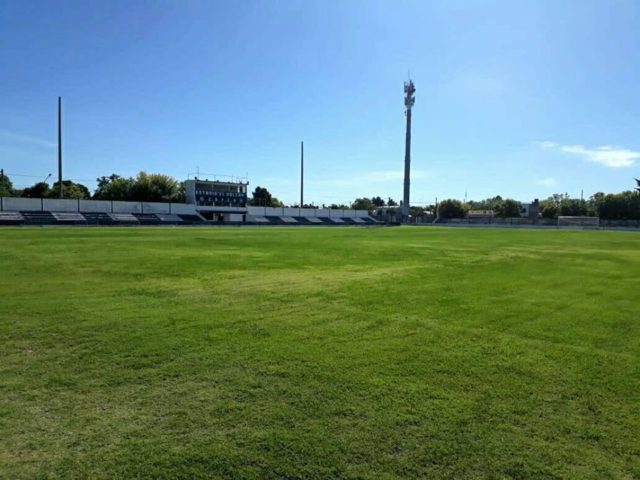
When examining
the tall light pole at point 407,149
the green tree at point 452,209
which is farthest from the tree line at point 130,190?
the green tree at point 452,209

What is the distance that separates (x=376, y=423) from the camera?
3564 millimetres

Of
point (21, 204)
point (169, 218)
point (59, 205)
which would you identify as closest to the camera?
point (21, 204)

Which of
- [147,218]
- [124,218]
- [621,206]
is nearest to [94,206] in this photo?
[124,218]

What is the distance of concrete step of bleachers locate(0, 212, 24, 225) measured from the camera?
168ft

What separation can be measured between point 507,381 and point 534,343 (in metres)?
1.54

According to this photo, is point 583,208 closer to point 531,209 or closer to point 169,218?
point 531,209

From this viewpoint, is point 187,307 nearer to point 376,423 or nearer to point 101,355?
point 101,355

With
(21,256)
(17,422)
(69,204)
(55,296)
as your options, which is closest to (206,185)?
(69,204)

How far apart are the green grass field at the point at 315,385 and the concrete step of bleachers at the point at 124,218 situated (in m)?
57.0

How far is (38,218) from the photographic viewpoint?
55.4 meters

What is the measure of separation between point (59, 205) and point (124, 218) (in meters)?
8.41

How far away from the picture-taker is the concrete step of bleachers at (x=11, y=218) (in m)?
51.2

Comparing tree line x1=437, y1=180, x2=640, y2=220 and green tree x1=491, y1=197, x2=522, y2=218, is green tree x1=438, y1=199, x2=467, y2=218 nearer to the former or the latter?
tree line x1=437, y1=180, x2=640, y2=220

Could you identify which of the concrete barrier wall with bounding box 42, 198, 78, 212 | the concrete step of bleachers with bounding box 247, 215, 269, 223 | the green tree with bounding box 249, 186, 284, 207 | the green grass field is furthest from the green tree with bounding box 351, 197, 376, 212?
the green grass field
